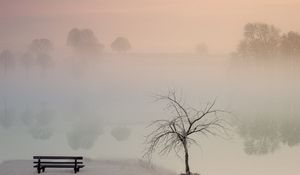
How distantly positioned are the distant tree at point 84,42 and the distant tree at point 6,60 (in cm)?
255

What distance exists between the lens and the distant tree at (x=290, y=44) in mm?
22219

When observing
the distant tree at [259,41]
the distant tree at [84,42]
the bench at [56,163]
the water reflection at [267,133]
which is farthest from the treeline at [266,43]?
the bench at [56,163]

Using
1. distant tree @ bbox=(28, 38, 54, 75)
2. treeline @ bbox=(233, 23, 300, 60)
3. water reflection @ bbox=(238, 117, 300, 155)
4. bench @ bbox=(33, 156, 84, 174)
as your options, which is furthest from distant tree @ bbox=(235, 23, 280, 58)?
bench @ bbox=(33, 156, 84, 174)

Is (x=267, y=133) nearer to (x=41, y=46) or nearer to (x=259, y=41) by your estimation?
(x=259, y=41)

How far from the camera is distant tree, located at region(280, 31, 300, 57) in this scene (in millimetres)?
22219

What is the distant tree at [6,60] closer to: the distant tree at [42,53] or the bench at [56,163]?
the distant tree at [42,53]

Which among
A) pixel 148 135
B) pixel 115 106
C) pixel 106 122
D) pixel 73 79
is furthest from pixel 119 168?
pixel 73 79

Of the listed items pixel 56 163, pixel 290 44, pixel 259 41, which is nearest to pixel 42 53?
pixel 259 41

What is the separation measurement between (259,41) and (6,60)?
10.1 meters

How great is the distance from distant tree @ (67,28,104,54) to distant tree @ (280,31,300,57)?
721cm

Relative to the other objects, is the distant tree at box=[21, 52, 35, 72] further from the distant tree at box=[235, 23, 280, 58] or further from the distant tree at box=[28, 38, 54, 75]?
the distant tree at box=[235, 23, 280, 58]

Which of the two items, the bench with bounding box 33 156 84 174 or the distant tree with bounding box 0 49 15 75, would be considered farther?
the distant tree with bounding box 0 49 15 75

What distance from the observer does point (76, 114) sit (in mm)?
20766

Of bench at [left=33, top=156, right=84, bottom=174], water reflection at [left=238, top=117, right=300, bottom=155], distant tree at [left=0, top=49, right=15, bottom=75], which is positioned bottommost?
bench at [left=33, top=156, right=84, bottom=174]
